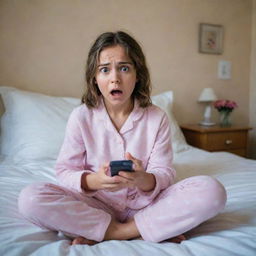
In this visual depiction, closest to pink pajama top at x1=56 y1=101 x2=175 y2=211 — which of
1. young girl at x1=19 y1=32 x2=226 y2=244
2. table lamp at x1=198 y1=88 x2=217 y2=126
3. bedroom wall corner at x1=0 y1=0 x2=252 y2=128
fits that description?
young girl at x1=19 y1=32 x2=226 y2=244

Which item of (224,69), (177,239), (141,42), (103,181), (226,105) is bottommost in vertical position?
(177,239)

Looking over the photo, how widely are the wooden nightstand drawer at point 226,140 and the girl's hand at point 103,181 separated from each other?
1.42 metres

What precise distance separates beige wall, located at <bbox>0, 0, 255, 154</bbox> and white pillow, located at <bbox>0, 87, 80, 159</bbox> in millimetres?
343

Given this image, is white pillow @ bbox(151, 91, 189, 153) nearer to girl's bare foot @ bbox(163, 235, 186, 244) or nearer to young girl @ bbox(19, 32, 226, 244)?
young girl @ bbox(19, 32, 226, 244)

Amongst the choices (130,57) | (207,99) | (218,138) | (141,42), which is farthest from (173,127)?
(130,57)

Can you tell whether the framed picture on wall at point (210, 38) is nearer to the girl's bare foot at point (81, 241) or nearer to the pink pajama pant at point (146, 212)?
the pink pajama pant at point (146, 212)

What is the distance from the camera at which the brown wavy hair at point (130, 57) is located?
0.88 metres

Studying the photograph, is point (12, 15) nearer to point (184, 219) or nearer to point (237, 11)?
point (184, 219)

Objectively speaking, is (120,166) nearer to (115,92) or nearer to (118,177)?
(118,177)

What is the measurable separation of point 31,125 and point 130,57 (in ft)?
2.55

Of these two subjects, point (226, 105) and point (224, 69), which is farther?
point (224, 69)

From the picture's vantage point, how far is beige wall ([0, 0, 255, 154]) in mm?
1698

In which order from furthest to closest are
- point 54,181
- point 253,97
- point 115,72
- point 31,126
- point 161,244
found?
point 253,97 → point 31,126 → point 54,181 → point 115,72 → point 161,244

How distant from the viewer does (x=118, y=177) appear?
0.65 meters
